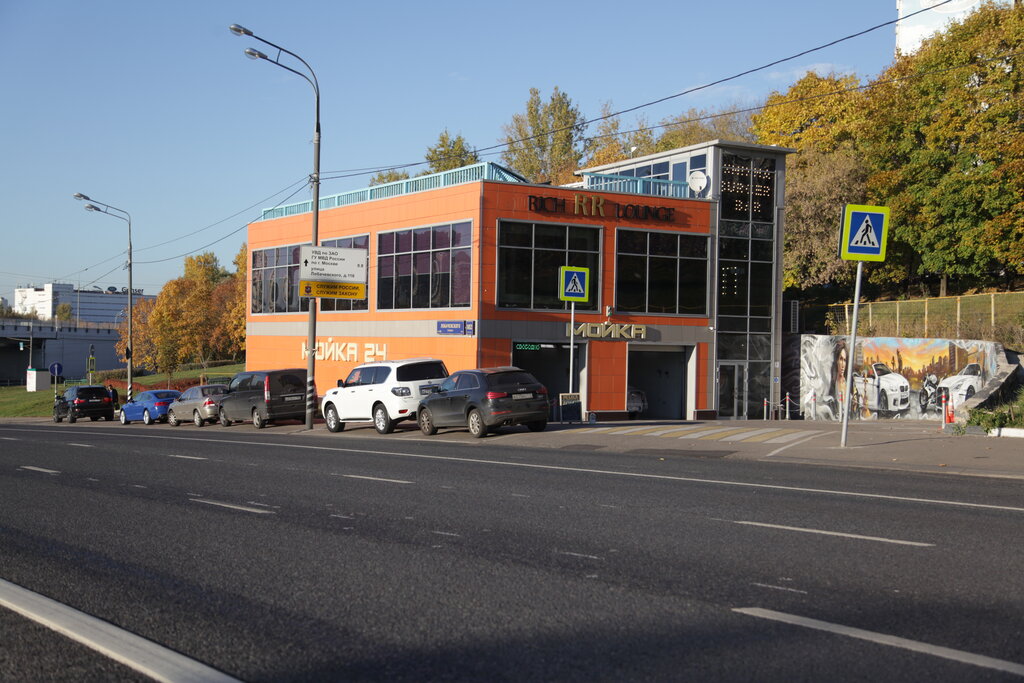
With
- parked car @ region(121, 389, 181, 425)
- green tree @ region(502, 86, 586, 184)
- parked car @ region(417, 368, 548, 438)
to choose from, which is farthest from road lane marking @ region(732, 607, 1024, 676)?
green tree @ region(502, 86, 586, 184)

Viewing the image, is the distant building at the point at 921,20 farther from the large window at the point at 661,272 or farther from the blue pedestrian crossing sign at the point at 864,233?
the blue pedestrian crossing sign at the point at 864,233

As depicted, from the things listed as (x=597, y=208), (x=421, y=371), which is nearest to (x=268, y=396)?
(x=421, y=371)

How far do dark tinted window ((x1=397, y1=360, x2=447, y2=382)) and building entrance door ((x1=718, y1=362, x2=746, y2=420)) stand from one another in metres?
14.5

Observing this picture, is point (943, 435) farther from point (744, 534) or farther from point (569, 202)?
point (569, 202)

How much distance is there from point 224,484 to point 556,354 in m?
23.9

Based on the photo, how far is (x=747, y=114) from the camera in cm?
6631

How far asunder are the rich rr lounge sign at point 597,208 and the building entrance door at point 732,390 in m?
6.16

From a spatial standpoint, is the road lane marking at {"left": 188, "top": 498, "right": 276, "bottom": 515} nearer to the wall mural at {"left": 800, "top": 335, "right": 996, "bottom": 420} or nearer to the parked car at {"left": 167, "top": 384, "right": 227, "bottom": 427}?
the parked car at {"left": 167, "top": 384, "right": 227, "bottom": 427}

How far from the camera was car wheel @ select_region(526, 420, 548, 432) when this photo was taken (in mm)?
24263

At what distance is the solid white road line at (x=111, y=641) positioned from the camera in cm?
477

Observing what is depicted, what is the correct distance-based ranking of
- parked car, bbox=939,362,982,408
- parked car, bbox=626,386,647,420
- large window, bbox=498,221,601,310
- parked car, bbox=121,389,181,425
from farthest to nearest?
parked car, bbox=121,389,181,425 < parked car, bbox=626,386,647,420 < large window, bbox=498,221,601,310 < parked car, bbox=939,362,982,408

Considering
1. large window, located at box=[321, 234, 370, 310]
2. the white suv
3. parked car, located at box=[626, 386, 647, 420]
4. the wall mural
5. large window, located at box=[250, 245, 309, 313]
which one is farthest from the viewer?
large window, located at box=[250, 245, 309, 313]

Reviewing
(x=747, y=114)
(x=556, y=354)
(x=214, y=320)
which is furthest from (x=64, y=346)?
(x=556, y=354)

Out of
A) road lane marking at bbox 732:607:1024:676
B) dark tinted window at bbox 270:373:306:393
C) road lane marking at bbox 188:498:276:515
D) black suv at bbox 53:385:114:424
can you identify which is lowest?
black suv at bbox 53:385:114:424
